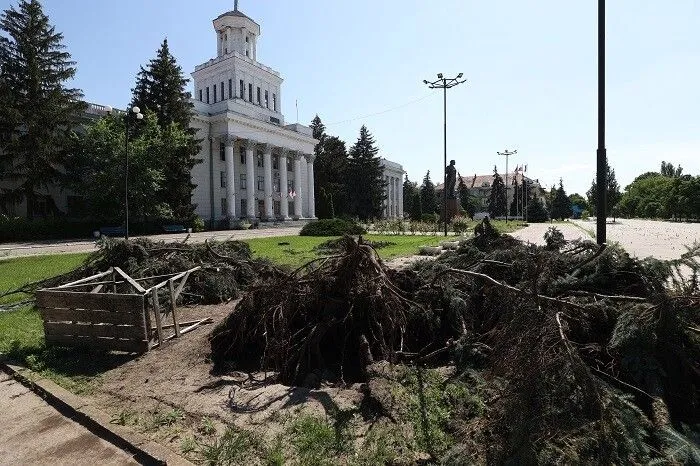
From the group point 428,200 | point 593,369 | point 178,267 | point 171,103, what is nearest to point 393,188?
point 428,200

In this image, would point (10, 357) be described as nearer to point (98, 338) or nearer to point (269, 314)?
point (98, 338)

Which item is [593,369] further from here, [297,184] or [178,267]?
[297,184]

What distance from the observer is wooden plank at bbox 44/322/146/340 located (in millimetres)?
5613

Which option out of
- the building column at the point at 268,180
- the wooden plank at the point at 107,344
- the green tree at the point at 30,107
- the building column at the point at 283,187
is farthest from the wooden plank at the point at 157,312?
the building column at the point at 283,187

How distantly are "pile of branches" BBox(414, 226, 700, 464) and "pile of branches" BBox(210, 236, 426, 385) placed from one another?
856mm

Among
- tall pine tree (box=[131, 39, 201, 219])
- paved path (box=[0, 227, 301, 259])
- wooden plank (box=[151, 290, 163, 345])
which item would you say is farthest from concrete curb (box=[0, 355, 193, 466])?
tall pine tree (box=[131, 39, 201, 219])

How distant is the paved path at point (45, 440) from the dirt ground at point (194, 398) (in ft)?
0.95

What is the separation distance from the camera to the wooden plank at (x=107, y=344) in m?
5.64

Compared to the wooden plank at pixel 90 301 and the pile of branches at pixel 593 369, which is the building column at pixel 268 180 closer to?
the wooden plank at pixel 90 301

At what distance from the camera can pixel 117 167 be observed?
34375mm

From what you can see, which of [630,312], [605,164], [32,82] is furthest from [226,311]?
[32,82]

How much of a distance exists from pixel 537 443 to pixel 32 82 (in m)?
43.6

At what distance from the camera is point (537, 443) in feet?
8.18

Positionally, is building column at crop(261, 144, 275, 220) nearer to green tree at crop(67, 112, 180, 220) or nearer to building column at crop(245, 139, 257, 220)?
building column at crop(245, 139, 257, 220)
